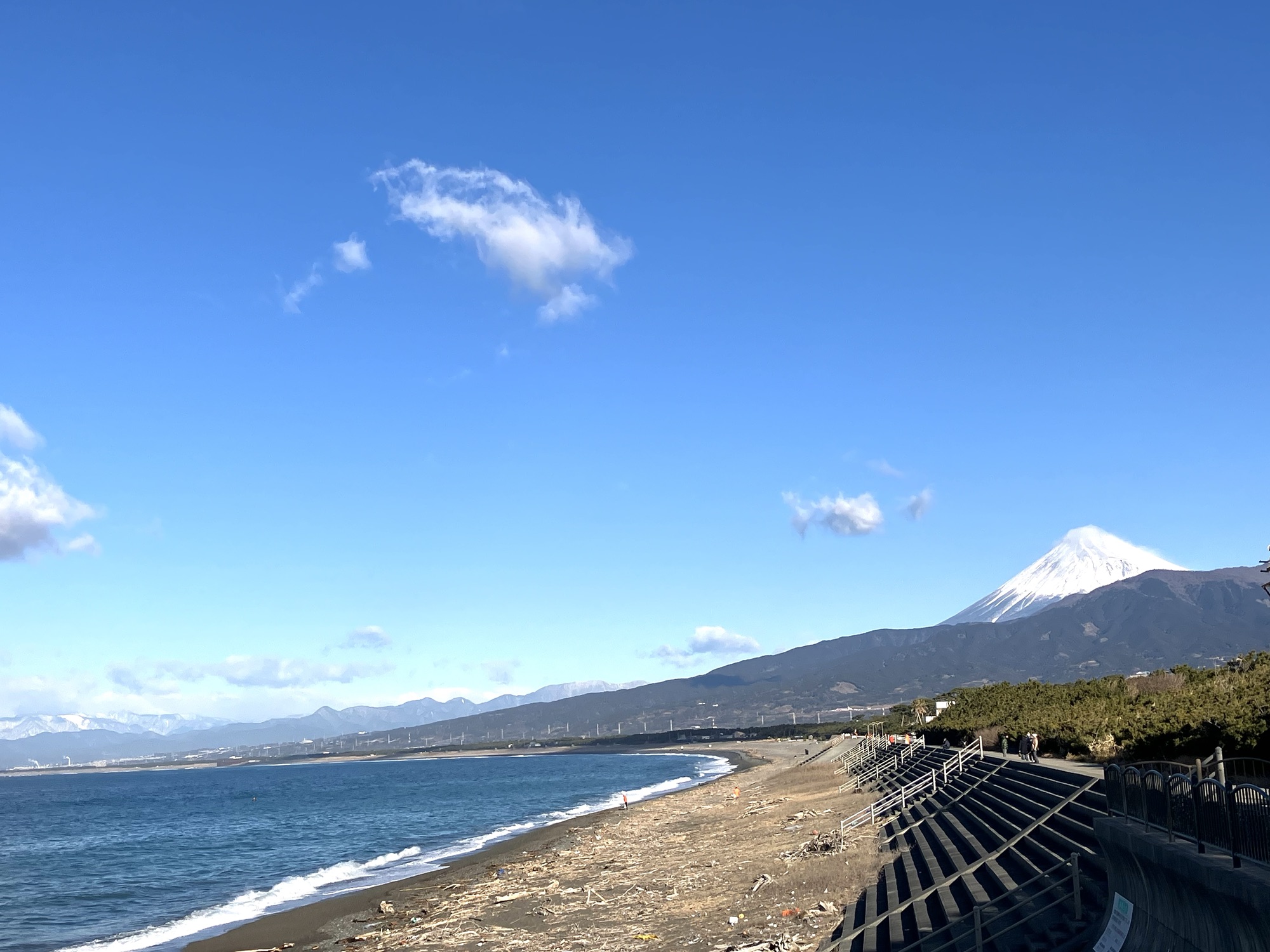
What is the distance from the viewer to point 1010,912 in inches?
650

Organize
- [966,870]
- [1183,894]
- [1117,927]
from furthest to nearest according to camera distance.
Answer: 1. [966,870]
2. [1117,927]
3. [1183,894]

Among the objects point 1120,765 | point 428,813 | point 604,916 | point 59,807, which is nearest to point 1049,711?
point 604,916

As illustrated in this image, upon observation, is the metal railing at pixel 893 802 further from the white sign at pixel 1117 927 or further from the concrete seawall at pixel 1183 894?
the concrete seawall at pixel 1183 894

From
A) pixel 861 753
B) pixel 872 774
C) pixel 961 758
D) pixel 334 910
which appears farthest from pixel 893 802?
pixel 861 753

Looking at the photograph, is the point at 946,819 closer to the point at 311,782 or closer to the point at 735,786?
the point at 735,786

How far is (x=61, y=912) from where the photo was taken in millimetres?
37500

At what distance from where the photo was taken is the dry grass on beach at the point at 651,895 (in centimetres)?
2239

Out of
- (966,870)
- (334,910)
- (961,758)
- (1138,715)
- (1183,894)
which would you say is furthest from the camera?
(961,758)

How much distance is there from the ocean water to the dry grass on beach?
648 cm

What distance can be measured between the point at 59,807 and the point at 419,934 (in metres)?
118

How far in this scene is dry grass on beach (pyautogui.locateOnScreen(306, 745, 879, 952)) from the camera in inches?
882

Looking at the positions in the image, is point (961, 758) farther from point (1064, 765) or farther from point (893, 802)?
point (1064, 765)

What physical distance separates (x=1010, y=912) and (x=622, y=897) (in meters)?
13.8

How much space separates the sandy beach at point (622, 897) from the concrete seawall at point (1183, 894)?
887 cm
